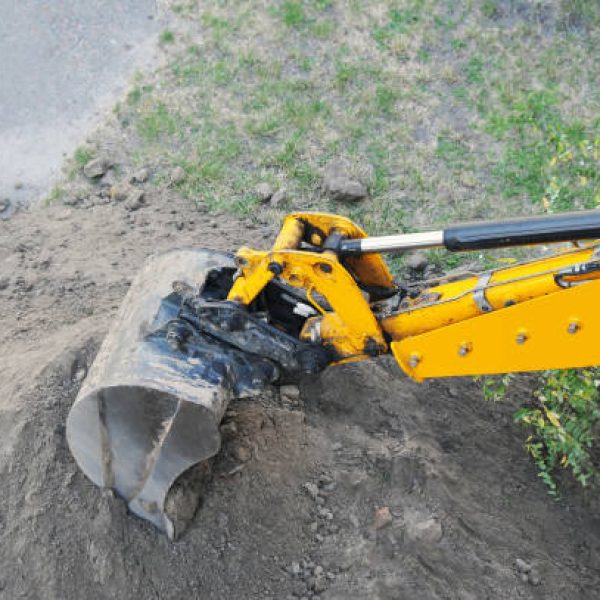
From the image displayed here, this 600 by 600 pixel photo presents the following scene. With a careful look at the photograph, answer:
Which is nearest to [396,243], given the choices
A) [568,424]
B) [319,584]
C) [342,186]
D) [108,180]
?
[568,424]

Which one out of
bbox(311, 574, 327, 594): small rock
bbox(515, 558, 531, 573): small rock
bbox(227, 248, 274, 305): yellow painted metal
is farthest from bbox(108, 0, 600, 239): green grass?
bbox(311, 574, 327, 594): small rock

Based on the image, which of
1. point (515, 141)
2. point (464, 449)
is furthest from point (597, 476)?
point (515, 141)

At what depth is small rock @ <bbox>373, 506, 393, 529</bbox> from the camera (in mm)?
5207

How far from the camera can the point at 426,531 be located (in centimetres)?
516

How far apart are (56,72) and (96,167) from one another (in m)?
2.22

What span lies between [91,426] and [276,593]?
140 cm

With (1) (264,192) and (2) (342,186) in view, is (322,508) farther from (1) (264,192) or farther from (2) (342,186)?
(1) (264,192)

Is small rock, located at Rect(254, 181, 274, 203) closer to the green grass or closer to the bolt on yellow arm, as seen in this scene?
the green grass

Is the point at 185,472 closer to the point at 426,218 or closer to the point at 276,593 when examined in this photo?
the point at 276,593

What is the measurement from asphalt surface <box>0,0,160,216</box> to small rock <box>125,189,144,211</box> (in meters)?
1.08

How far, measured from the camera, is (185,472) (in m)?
5.30

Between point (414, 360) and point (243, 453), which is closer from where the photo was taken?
point (414, 360)

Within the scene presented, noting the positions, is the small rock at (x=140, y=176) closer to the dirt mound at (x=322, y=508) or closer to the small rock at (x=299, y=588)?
the dirt mound at (x=322, y=508)

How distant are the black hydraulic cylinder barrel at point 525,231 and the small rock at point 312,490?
1.91 m
